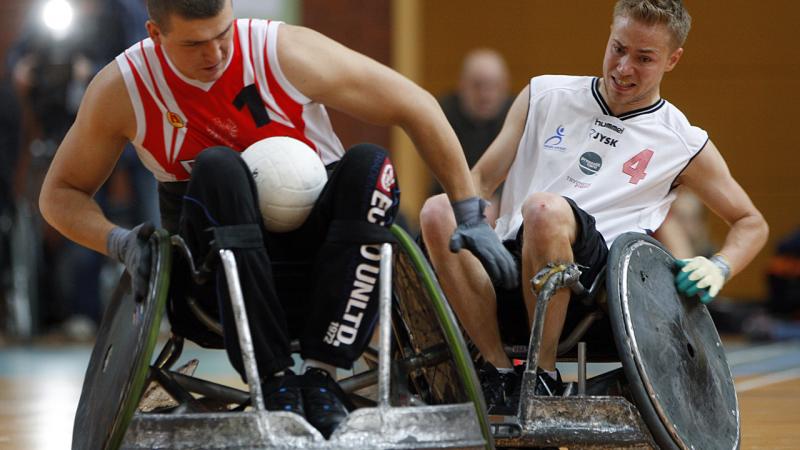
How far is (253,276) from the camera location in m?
2.60

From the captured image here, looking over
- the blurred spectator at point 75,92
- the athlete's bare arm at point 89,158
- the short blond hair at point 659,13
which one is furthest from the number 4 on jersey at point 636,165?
the blurred spectator at point 75,92

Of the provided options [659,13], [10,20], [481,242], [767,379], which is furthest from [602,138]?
[10,20]

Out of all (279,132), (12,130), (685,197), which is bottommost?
(685,197)

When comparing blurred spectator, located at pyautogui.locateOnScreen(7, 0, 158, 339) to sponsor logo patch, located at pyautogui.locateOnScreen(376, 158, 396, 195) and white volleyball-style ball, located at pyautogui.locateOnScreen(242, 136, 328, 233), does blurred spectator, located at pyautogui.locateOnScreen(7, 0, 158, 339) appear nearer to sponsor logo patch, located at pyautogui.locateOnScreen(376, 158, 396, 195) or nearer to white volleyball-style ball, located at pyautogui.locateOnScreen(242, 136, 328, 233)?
white volleyball-style ball, located at pyautogui.locateOnScreen(242, 136, 328, 233)

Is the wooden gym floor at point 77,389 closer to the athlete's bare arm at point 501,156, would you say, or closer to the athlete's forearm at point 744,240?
the athlete's forearm at point 744,240

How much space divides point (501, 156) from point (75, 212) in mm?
1210

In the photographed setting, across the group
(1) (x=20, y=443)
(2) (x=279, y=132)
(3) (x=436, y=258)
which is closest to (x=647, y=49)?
(3) (x=436, y=258)

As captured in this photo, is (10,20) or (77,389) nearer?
(77,389)

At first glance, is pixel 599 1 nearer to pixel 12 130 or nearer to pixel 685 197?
pixel 685 197

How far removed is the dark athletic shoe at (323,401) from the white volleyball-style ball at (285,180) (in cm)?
34

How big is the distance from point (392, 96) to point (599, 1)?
6340mm

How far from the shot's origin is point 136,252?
2748mm

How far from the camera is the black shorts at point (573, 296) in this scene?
3160 mm

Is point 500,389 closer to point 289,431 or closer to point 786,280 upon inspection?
point 289,431
